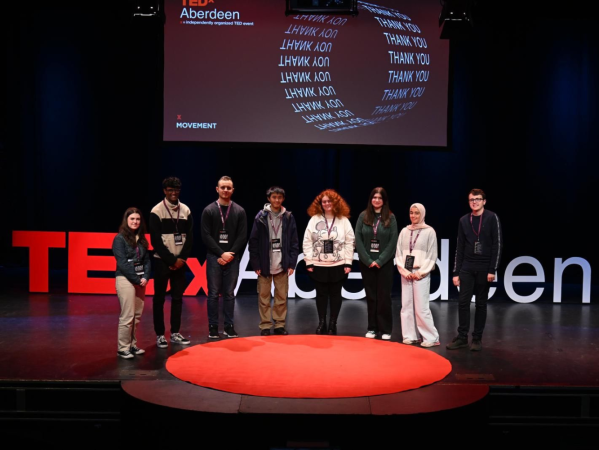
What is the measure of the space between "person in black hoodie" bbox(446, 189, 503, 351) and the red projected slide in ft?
8.64

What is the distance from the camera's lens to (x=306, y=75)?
757cm

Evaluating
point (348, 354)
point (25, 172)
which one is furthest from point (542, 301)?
point (25, 172)

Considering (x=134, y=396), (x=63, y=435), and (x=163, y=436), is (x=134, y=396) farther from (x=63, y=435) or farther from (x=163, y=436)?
(x=63, y=435)

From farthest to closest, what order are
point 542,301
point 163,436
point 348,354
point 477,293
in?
point 542,301 < point 477,293 < point 348,354 < point 163,436

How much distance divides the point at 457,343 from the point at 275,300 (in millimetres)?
1615

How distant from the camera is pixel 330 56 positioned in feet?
24.7

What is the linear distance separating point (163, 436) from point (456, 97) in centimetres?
666

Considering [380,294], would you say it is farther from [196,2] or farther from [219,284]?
[196,2]

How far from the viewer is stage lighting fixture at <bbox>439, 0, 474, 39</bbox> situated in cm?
669

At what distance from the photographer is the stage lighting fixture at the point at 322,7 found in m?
6.98

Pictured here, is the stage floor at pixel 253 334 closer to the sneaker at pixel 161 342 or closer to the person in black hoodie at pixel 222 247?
the sneaker at pixel 161 342

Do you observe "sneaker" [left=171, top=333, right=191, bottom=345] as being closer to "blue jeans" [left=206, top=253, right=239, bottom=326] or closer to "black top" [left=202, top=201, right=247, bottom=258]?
"blue jeans" [left=206, top=253, right=239, bottom=326]

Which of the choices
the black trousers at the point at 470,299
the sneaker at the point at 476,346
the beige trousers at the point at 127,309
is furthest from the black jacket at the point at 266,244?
the sneaker at the point at 476,346

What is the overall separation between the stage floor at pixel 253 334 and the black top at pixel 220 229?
79 cm
